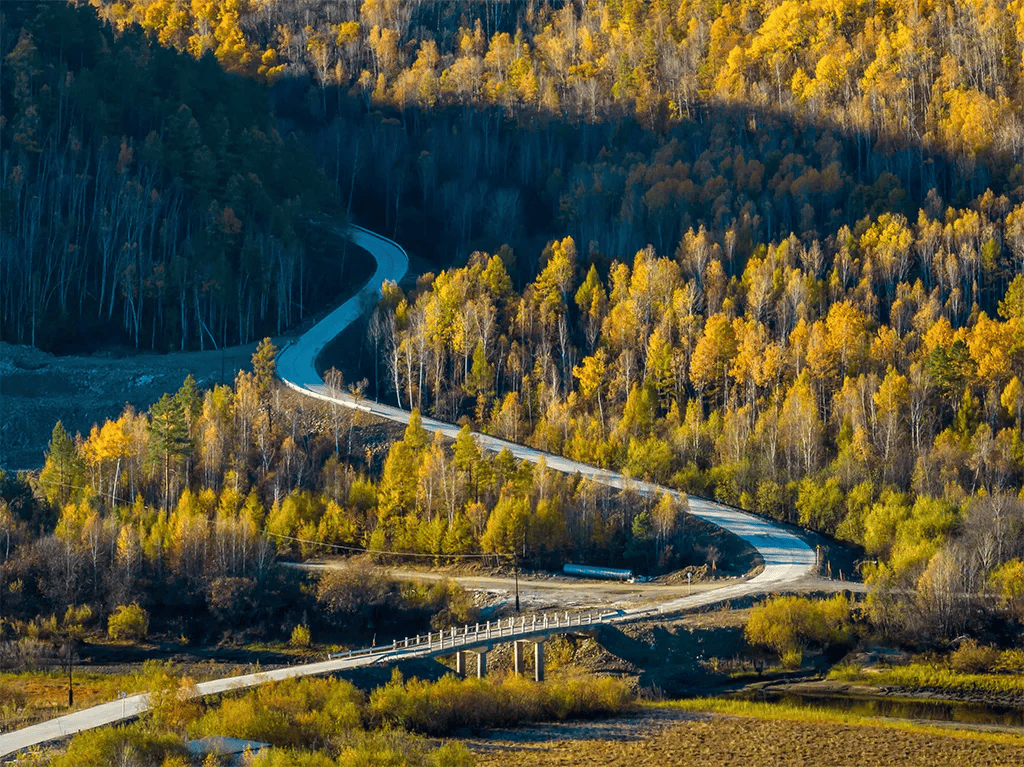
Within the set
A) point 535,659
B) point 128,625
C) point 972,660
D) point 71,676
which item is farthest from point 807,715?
point 128,625

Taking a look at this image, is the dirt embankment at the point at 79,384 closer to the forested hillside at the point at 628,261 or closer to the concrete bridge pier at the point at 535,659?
the forested hillside at the point at 628,261

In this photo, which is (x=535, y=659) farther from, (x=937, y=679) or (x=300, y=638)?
(x=937, y=679)

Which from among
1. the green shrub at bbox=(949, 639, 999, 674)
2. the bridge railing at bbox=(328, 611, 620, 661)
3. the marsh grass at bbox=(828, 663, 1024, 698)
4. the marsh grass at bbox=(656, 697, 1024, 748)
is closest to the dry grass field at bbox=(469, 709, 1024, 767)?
the marsh grass at bbox=(656, 697, 1024, 748)

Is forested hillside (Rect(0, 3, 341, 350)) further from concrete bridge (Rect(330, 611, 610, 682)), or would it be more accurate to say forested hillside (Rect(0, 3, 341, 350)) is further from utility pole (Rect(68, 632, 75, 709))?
concrete bridge (Rect(330, 611, 610, 682))

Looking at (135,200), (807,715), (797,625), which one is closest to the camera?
(807,715)

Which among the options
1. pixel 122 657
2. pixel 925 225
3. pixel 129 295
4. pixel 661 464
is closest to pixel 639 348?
pixel 661 464

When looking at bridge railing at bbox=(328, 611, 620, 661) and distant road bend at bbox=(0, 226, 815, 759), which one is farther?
bridge railing at bbox=(328, 611, 620, 661)
